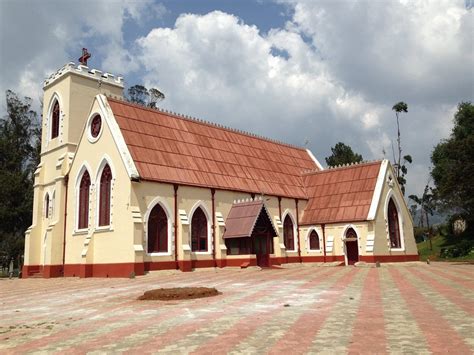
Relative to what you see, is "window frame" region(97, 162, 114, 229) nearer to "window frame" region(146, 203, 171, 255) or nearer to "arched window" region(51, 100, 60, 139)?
"window frame" region(146, 203, 171, 255)

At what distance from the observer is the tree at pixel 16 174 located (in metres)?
48.8

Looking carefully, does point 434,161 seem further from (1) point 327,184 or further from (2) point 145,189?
(2) point 145,189

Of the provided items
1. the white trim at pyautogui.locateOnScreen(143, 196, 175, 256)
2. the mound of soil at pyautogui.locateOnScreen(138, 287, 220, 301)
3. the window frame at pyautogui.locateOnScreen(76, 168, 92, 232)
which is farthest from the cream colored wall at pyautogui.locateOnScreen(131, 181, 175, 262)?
the mound of soil at pyautogui.locateOnScreen(138, 287, 220, 301)

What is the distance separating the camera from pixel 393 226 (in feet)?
130

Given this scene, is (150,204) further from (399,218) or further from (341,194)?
(399,218)

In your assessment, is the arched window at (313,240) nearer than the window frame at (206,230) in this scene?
No

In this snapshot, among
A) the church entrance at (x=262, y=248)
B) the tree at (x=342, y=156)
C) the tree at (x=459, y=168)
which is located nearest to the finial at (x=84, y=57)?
the church entrance at (x=262, y=248)

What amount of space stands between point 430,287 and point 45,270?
2652 cm

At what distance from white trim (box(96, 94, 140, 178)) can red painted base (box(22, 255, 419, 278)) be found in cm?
571

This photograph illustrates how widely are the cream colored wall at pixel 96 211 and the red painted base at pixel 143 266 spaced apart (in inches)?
17.5

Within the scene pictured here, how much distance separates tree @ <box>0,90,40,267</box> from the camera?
1919 inches

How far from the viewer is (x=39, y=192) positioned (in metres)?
36.9

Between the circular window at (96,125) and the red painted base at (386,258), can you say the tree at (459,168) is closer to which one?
the red painted base at (386,258)

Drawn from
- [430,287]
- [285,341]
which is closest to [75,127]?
[430,287]
